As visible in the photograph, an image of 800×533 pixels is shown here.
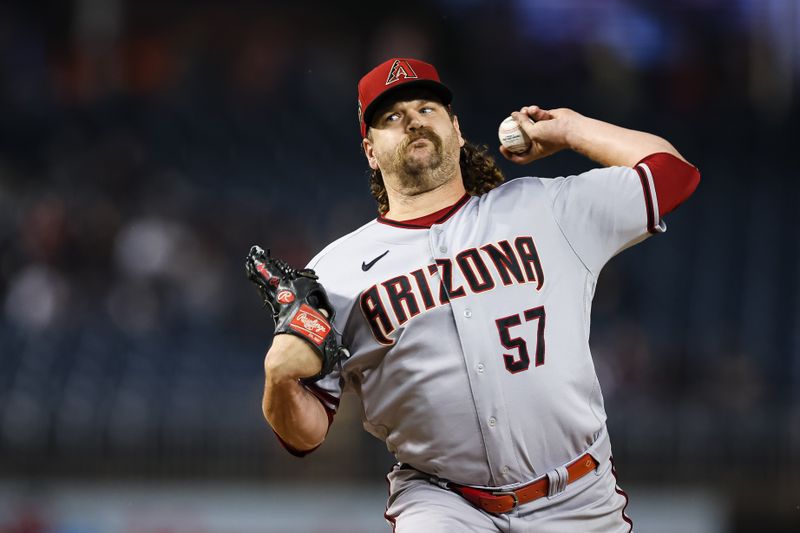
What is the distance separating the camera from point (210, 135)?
10047mm

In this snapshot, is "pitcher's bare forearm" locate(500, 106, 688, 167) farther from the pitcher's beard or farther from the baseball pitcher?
the pitcher's beard

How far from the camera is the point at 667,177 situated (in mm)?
3102

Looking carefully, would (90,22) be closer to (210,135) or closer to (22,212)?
(210,135)

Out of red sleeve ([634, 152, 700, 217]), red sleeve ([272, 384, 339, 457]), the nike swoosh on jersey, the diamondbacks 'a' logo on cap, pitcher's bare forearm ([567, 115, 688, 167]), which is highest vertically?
the diamondbacks 'a' logo on cap

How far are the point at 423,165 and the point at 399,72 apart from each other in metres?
0.27

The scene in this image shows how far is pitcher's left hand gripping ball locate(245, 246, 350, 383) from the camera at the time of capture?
277 centimetres

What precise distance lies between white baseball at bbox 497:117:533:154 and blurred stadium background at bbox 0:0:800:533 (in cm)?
388

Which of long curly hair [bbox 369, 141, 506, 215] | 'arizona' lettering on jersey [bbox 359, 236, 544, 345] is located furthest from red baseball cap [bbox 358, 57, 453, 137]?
'arizona' lettering on jersey [bbox 359, 236, 544, 345]

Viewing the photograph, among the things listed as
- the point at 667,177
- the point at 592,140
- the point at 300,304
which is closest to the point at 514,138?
the point at 592,140

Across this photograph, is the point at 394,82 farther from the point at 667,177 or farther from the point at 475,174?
the point at 667,177

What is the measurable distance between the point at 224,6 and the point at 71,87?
1805 millimetres

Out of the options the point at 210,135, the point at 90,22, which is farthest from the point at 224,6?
the point at 210,135

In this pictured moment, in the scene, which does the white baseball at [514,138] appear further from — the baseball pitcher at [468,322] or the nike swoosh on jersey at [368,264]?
the nike swoosh on jersey at [368,264]

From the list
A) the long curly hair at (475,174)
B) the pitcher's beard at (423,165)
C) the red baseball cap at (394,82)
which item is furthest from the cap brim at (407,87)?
the long curly hair at (475,174)
